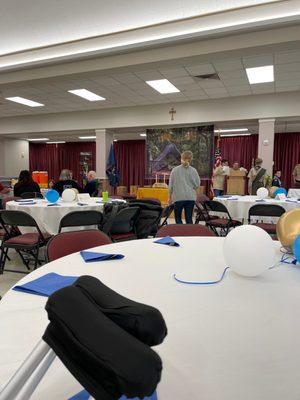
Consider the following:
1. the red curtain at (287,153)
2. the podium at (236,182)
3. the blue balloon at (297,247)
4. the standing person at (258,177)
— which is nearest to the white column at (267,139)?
the standing person at (258,177)

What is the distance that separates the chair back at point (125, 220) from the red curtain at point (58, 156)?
1172cm

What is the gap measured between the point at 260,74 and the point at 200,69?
137 centimetres

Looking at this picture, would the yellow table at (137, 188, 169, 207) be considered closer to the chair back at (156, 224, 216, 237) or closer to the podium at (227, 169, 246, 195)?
the podium at (227, 169, 246, 195)

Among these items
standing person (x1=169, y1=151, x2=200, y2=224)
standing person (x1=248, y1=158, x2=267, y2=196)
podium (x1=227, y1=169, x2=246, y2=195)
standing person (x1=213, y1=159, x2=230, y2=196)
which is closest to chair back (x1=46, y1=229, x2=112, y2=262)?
standing person (x1=169, y1=151, x2=200, y2=224)

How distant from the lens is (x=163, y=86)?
7090 millimetres

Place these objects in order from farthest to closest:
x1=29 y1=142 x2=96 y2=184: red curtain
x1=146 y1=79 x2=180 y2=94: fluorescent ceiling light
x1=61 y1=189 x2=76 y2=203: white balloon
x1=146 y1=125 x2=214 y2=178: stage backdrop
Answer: x1=29 y1=142 x2=96 y2=184: red curtain
x1=146 y1=125 x2=214 y2=178: stage backdrop
x1=146 y1=79 x2=180 y2=94: fluorescent ceiling light
x1=61 y1=189 x2=76 y2=203: white balloon

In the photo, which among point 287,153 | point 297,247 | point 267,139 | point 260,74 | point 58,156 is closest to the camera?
point 297,247

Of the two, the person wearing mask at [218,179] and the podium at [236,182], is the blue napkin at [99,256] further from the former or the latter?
the podium at [236,182]

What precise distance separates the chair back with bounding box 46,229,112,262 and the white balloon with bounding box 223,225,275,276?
987 mm

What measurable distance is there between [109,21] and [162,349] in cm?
→ 501

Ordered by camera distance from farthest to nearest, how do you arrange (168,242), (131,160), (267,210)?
(131,160), (267,210), (168,242)

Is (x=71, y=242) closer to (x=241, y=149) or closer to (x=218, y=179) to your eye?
(x=218, y=179)

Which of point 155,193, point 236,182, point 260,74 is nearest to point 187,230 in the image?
point 260,74

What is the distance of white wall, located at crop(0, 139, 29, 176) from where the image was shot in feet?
40.0
